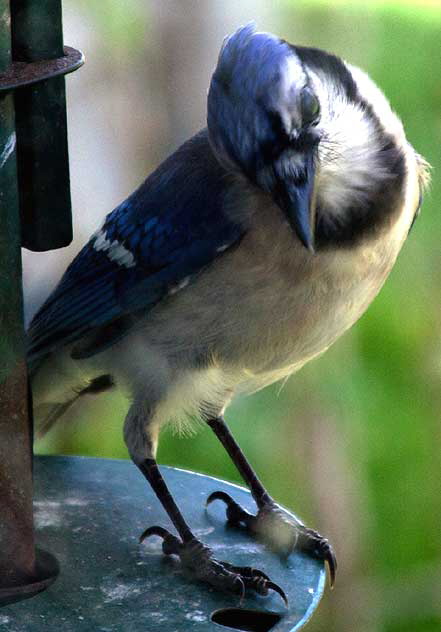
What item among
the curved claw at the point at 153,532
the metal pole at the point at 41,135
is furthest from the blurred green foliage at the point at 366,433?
the metal pole at the point at 41,135

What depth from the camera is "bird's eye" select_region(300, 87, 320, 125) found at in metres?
2.20

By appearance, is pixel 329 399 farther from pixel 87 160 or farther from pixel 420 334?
pixel 87 160

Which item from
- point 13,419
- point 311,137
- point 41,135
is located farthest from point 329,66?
point 13,419

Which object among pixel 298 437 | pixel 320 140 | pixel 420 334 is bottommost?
pixel 298 437

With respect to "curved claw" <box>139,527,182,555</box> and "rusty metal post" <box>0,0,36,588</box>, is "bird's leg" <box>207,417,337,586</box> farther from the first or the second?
"rusty metal post" <box>0,0,36,588</box>

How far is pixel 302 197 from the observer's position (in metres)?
2.19

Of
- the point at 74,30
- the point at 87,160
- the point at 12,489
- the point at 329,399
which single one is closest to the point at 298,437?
the point at 329,399

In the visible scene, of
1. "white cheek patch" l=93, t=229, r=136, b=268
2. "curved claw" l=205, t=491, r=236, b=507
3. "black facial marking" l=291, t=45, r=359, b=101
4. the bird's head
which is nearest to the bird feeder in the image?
"curved claw" l=205, t=491, r=236, b=507

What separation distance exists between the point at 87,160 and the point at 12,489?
6.94 feet

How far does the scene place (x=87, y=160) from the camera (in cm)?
419

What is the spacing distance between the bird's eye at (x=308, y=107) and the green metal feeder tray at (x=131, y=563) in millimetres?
817

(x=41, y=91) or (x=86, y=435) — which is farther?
(x=86, y=435)

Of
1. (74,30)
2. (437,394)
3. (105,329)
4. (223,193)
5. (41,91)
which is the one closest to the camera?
(41,91)

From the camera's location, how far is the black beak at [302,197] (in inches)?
86.1
